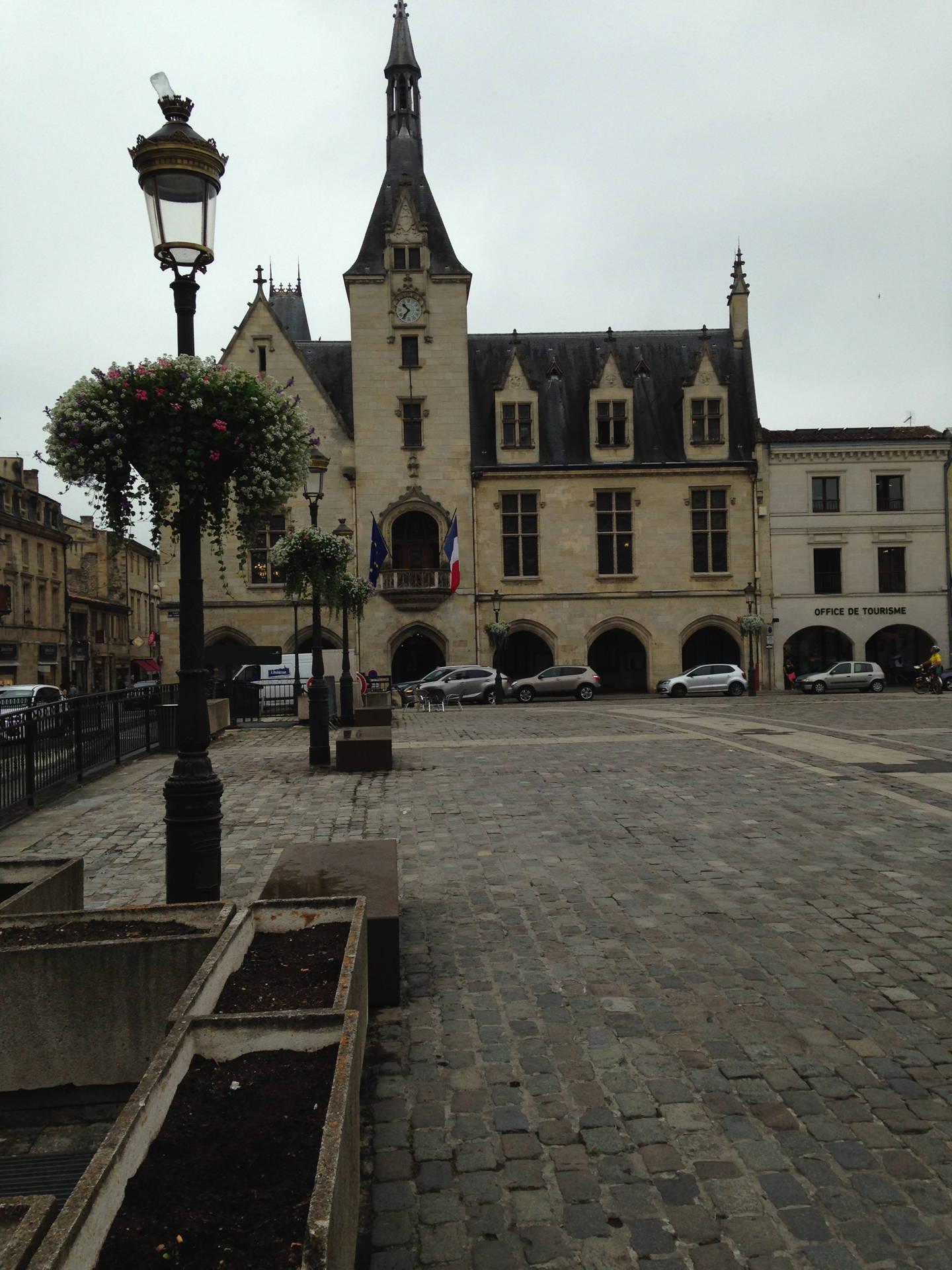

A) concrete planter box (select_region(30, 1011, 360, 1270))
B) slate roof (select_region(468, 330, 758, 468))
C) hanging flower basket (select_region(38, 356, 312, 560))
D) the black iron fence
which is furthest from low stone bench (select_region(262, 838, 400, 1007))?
slate roof (select_region(468, 330, 758, 468))

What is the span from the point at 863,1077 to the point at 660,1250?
1.55 meters

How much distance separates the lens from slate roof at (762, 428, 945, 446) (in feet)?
125

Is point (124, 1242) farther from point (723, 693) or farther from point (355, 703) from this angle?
point (723, 693)

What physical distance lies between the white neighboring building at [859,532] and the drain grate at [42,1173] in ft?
122

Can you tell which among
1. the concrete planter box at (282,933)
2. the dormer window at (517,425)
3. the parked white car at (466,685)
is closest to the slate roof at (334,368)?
the dormer window at (517,425)

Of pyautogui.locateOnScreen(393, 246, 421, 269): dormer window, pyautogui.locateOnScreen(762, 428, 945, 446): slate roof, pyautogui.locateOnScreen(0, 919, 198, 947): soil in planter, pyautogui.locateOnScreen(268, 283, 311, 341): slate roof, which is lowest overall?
pyautogui.locateOnScreen(0, 919, 198, 947): soil in planter

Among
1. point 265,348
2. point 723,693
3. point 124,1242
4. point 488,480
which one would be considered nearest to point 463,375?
point 488,480

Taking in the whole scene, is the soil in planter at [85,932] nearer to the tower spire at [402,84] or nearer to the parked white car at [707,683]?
the parked white car at [707,683]

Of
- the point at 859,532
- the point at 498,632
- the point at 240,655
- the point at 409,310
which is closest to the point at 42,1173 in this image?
the point at 498,632

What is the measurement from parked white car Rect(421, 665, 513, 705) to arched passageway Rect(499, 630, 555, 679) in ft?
18.4

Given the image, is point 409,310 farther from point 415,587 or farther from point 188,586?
point 188,586

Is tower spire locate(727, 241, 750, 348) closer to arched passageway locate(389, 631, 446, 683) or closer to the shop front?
the shop front

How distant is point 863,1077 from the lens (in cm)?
404

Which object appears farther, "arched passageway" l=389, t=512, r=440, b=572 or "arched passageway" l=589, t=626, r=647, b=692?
"arched passageway" l=589, t=626, r=647, b=692
